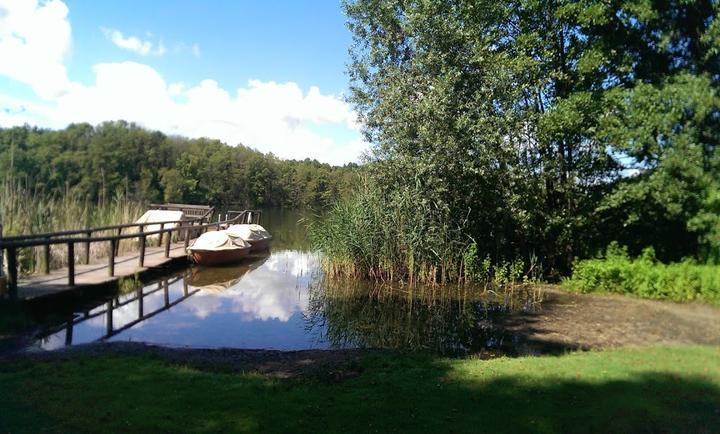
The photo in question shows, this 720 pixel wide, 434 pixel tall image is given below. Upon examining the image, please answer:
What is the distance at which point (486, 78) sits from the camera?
12.5 meters

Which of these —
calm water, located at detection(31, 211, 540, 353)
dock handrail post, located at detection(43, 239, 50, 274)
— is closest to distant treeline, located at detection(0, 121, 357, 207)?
dock handrail post, located at detection(43, 239, 50, 274)

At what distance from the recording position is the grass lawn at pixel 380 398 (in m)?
3.97

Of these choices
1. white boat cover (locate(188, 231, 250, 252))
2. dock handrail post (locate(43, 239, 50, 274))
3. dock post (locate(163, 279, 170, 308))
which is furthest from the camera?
white boat cover (locate(188, 231, 250, 252))

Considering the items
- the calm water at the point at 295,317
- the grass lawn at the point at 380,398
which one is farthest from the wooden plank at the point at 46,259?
the grass lawn at the point at 380,398

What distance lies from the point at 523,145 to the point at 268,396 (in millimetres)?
10363

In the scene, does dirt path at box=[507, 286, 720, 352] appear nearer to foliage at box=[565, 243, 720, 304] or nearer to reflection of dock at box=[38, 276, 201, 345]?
foliage at box=[565, 243, 720, 304]

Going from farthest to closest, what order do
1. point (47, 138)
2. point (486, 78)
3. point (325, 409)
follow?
1. point (47, 138)
2. point (486, 78)
3. point (325, 409)

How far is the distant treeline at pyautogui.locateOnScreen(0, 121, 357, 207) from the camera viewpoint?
16.2m

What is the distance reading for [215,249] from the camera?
55.5 feet

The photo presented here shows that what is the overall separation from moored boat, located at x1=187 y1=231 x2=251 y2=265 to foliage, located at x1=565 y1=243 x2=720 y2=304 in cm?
1117

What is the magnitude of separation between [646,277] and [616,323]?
2.38 m

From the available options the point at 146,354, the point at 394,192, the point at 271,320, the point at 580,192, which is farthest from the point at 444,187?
the point at 146,354

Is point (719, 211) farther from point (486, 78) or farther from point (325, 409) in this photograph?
point (325, 409)

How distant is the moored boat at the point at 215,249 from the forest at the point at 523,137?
4119 mm
